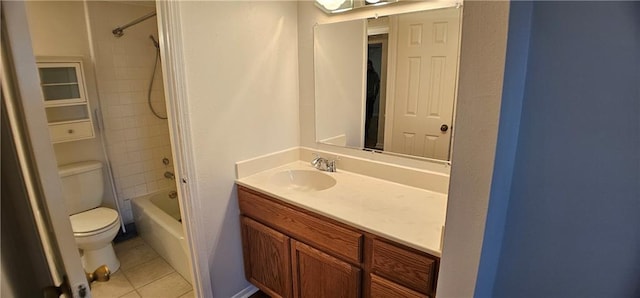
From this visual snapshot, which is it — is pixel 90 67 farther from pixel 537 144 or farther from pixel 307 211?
pixel 537 144

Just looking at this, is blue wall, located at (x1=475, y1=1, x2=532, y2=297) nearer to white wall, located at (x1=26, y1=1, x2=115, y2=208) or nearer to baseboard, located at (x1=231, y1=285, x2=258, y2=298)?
baseboard, located at (x1=231, y1=285, x2=258, y2=298)

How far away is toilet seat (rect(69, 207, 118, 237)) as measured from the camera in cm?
207

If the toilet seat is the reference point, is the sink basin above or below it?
above

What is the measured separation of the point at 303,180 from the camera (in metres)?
1.97

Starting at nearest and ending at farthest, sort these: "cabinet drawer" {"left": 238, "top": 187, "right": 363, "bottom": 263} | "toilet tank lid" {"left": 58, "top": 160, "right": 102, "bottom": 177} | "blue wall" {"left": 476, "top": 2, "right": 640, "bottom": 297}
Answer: "blue wall" {"left": 476, "top": 2, "right": 640, "bottom": 297} → "cabinet drawer" {"left": 238, "top": 187, "right": 363, "bottom": 263} → "toilet tank lid" {"left": 58, "top": 160, "right": 102, "bottom": 177}

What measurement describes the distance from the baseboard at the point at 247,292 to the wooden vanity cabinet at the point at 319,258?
112 millimetres

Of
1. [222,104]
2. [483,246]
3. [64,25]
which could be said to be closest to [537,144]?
[483,246]

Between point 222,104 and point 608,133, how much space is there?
4.94ft

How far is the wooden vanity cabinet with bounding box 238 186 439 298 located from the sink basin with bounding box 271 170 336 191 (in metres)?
0.25

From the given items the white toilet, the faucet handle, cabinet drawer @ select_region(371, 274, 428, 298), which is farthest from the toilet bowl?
cabinet drawer @ select_region(371, 274, 428, 298)

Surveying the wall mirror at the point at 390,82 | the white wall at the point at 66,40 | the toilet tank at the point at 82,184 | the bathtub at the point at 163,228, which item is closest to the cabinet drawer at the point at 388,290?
the wall mirror at the point at 390,82

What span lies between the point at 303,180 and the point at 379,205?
66cm

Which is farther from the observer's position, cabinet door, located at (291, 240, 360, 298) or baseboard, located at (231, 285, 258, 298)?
baseboard, located at (231, 285, 258, 298)

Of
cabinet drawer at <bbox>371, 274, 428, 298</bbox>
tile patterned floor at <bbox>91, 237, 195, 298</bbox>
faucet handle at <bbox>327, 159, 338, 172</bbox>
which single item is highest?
faucet handle at <bbox>327, 159, 338, 172</bbox>
